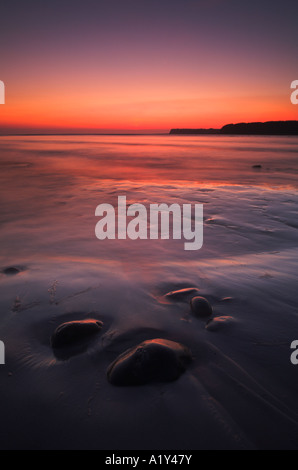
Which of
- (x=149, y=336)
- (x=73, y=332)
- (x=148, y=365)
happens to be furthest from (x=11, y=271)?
(x=148, y=365)

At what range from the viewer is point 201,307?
7.13ft

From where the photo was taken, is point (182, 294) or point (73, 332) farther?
point (182, 294)

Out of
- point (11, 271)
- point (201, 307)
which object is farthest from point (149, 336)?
point (11, 271)

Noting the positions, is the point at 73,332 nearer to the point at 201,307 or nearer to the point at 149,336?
the point at 149,336

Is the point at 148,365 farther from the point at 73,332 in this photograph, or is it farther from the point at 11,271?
the point at 11,271

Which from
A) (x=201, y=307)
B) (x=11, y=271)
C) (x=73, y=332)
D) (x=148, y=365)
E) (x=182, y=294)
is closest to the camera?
(x=148, y=365)

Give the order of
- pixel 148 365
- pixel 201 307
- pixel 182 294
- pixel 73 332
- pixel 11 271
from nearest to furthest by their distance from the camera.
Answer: pixel 148 365 → pixel 73 332 → pixel 201 307 → pixel 182 294 → pixel 11 271

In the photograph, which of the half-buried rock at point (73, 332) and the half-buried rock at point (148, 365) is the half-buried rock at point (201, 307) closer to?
the half-buried rock at point (148, 365)

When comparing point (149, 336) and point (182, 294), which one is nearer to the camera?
point (149, 336)

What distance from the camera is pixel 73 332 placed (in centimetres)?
185

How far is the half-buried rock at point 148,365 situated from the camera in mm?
1515

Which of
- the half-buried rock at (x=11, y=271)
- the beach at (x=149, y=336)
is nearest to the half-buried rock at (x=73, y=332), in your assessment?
the beach at (x=149, y=336)

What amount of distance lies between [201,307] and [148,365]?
78cm

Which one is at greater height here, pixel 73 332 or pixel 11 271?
pixel 11 271
